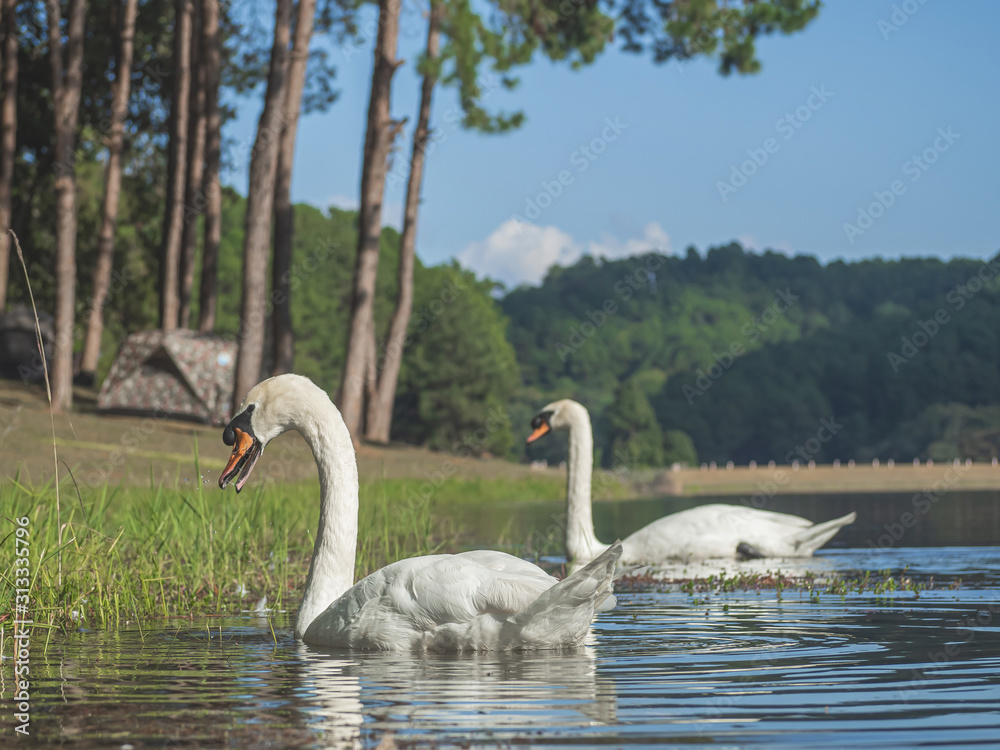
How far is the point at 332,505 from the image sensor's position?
21.5 ft

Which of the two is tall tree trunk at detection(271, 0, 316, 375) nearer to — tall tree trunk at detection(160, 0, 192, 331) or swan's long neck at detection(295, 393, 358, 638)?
tall tree trunk at detection(160, 0, 192, 331)

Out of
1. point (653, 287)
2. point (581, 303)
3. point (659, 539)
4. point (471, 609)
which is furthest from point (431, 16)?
point (653, 287)

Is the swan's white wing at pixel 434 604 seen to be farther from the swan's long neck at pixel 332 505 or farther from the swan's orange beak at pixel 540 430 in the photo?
the swan's orange beak at pixel 540 430

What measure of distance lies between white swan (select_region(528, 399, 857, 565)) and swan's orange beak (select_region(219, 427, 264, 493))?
4.73 m

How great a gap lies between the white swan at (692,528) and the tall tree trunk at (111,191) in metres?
20.5

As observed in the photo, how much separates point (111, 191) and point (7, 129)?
3324 millimetres

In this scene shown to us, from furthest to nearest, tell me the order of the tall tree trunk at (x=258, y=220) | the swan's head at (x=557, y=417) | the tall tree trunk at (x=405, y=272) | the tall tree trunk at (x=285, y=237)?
the tall tree trunk at (x=405, y=272), the tall tree trunk at (x=285, y=237), the tall tree trunk at (x=258, y=220), the swan's head at (x=557, y=417)

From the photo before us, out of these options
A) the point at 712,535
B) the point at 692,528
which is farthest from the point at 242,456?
the point at 712,535

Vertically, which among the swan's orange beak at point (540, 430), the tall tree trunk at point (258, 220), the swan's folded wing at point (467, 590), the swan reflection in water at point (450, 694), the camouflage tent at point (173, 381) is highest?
the tall tree trunk at point (258, 220)

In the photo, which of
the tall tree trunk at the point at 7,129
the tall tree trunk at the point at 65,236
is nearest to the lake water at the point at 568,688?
the tall tree trunk at the point at 65,236

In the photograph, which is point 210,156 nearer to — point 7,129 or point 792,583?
point 7,129

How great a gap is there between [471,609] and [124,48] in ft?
96.1

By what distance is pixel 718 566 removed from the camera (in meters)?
11.3

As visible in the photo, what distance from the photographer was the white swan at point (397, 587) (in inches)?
220
